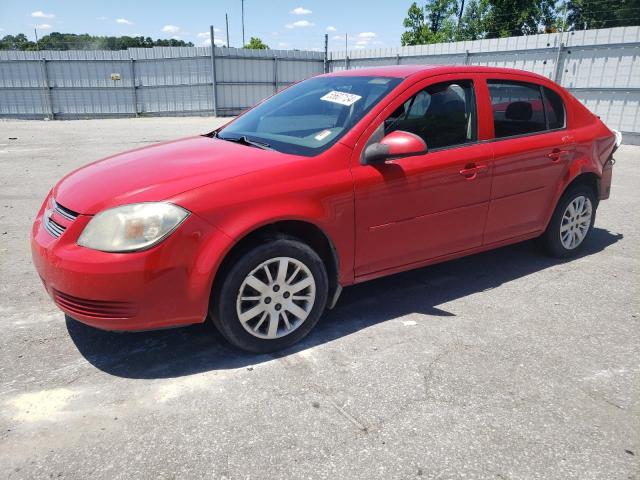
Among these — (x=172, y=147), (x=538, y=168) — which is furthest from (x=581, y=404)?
(x=172, y=147)

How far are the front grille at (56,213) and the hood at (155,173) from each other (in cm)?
3

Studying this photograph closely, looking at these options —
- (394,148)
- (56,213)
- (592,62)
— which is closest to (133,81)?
(592,62)

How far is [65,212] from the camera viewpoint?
2895mm

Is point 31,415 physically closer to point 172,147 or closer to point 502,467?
point 172,147

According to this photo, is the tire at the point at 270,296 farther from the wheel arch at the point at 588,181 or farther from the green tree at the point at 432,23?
the green tree at the point at 432,23

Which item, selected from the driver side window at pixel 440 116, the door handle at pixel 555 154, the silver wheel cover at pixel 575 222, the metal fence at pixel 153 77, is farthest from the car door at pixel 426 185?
the metal fence at pixel 153 77

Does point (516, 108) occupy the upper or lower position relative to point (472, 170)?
upper

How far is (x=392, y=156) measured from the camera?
3.16 metres

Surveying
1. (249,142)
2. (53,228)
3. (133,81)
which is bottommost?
(53,228)

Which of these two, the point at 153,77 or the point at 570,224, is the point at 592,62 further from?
the point at 153,77

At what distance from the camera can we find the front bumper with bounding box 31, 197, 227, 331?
260cm

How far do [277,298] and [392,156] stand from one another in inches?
43.9

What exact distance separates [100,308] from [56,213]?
0.70 metres

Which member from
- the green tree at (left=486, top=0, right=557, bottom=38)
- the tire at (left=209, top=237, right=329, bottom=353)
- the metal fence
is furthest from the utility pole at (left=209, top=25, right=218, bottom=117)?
the green tree at (left=486, top=0, right=557, bottom=38)
